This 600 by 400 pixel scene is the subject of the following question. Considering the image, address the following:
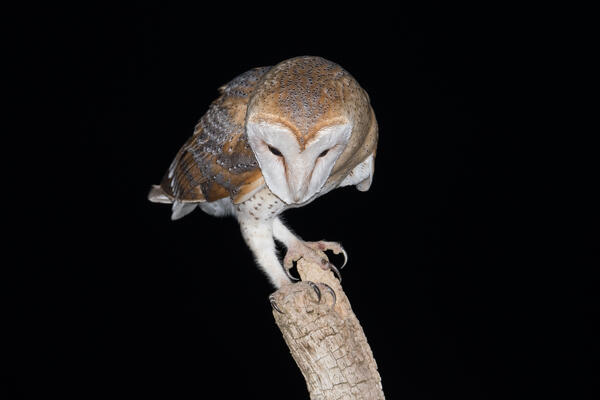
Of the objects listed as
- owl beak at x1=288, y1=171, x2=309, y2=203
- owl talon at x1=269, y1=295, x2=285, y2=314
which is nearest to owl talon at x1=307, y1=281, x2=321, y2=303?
owl talon at x1=269, y1=295, x2=285, y2=314

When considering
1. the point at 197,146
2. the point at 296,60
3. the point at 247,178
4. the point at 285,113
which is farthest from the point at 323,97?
the point at 197,146

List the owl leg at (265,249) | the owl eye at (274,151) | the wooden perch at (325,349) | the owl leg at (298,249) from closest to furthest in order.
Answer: the owl eye at (274,151), the wooden perch at (325,349), the owl leg at (265,249), the owl leg at (298,249)

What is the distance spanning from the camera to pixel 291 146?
2189mm

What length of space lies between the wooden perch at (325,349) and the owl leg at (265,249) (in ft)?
0.74

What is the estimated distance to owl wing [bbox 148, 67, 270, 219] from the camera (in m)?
2.62

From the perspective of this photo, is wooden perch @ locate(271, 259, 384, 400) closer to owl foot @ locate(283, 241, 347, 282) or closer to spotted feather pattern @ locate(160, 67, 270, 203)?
owl foot @ locate(283, 241, 347, 282)

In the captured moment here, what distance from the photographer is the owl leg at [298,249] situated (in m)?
3.01

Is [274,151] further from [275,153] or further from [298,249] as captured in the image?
[298,249]

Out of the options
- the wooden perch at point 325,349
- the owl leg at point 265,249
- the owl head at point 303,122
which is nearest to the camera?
the owl head at point 303,122

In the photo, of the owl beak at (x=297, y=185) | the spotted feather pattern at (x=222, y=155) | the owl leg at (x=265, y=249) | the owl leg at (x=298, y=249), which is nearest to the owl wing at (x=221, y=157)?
the spotted feather pattern at (x=222, y=155)

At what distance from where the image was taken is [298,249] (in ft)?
10.1

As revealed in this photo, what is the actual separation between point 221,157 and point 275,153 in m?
0.43

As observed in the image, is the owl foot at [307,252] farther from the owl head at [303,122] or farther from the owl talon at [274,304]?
the owl head at [303,122]

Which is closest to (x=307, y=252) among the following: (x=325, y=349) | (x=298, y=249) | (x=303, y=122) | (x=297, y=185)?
(x=298, y=249)
